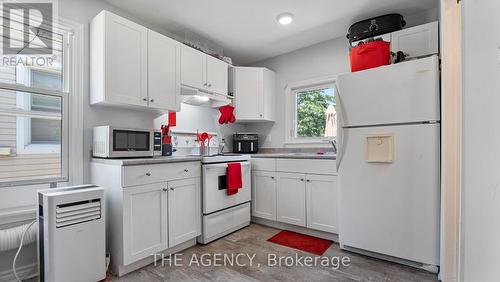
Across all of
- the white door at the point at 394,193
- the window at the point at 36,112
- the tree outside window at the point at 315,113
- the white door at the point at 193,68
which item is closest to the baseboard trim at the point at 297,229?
the white door at the point at 394,193

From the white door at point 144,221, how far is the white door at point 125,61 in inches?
34.3

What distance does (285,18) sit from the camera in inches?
103

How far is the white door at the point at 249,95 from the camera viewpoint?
11.4 feet

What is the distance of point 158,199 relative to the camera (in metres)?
2.07

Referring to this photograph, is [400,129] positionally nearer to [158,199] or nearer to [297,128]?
[297,128]

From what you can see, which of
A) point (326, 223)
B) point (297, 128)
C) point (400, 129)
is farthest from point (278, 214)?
point (400, 129)

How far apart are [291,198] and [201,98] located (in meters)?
1.69

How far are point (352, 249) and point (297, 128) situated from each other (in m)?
→ 1.84

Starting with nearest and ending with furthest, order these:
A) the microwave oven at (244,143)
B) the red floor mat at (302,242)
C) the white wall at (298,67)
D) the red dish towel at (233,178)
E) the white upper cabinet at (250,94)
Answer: the red floor mat at (302,242)
the red dish towel at (233,178)
the white wall at (298,67)
the white upper cabinet at (250,94)
the microwave oven at (244,143)

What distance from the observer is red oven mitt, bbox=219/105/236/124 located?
131 inches

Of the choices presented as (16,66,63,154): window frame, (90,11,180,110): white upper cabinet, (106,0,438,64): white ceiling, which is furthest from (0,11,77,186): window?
(106,0,438,64): white ceiling

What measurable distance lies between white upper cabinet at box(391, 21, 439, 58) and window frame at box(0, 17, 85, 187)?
3109mm

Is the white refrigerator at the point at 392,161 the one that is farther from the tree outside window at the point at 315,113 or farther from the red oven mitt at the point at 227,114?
the red oven mitt at the point at 227,114

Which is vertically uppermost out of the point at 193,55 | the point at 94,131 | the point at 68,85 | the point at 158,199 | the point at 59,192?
the point at 193,55
